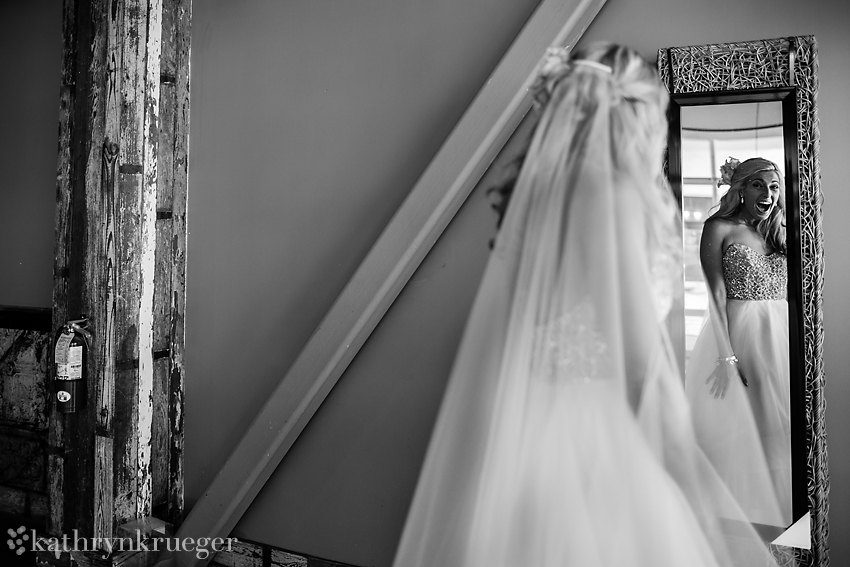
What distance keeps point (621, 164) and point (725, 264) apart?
0.56m

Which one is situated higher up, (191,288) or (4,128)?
(4,128)

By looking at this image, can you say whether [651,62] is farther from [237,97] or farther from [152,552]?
[152,552]

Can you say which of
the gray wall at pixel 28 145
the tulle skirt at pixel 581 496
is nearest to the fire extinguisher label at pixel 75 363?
the gray wall at pixel 28 145

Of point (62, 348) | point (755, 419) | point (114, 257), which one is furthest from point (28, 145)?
point (755, 419)

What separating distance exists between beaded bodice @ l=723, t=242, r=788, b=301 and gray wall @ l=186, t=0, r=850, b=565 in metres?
0.66

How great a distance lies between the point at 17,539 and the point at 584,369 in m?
2.85

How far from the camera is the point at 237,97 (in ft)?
8.71

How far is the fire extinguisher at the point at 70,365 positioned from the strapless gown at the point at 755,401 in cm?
228

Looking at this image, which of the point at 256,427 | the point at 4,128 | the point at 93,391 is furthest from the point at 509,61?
the point at 4,128

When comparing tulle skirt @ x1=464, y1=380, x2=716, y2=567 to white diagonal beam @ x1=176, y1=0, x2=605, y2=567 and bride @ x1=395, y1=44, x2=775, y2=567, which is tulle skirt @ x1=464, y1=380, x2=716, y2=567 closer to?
bride @ x1=395, y1=44, x2=775, y2=567

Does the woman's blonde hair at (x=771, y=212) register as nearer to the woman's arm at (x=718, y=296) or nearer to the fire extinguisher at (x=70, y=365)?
the woman's arm at (x=718, y=296)

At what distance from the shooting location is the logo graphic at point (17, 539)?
2816mm

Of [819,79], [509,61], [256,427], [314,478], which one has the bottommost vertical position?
[314,478]

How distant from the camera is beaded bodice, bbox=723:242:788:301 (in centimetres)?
176
